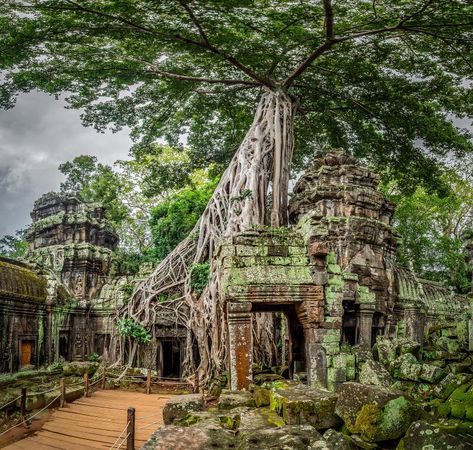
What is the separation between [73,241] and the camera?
55.4 feet

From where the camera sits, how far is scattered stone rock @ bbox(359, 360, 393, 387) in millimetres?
4652

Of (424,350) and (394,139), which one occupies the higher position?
(394,139)

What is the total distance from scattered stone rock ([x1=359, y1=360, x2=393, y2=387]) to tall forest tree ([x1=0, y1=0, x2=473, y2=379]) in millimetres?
4451

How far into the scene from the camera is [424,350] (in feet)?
17.6

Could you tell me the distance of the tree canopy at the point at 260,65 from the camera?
8.34 m

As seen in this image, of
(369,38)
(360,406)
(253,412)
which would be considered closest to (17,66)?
(369,38)

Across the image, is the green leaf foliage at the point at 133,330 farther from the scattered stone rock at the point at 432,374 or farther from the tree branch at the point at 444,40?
the tree branch at the point at 444,40

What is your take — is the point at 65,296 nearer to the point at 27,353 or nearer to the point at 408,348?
the point at 27,353

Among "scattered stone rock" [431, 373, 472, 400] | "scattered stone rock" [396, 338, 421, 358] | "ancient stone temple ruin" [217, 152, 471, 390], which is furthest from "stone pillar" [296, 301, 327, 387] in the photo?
"scattered stone rock" [431, 373, 472, 400]

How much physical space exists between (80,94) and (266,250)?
945cm

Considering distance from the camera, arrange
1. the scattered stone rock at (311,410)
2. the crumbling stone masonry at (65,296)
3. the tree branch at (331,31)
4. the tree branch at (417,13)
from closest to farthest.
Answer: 1. the scattered stone rock at (311,410)
2. the tree branch at (417,13)
3. the tree branch at (331,31)
4. the crumbling stone masonry at (65,296)

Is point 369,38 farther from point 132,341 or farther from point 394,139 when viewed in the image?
point 132,341

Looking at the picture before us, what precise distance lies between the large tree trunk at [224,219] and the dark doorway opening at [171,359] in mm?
1342

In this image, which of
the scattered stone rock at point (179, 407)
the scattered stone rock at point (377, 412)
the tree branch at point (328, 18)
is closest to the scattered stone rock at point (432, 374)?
the scattered stone rock at point (377, 412)
